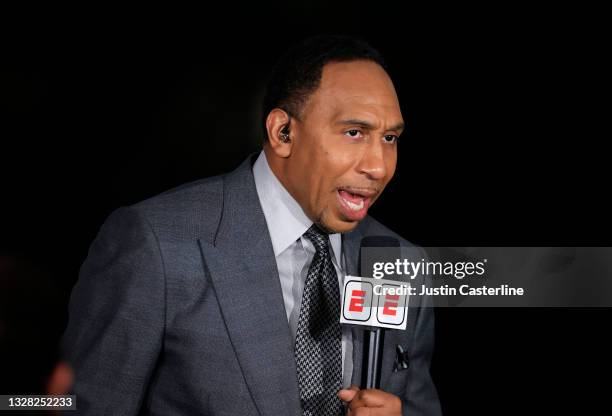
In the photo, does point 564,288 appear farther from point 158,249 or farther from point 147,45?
point 147,45

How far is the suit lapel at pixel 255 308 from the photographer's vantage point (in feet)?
5.42

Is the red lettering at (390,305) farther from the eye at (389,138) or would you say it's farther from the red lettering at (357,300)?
the eye at (389,138)

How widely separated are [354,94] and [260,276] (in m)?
0.48

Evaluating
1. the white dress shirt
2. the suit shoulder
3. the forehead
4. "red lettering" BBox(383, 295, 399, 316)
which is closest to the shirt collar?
the white dress shirt

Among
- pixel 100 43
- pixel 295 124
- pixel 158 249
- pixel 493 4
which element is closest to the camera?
pixel 158 249

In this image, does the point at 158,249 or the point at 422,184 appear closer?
the point at 158,249

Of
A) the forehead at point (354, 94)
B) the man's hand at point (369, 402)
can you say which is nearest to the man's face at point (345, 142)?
the forehead at point (354, 94)

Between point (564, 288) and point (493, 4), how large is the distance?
90 centimetres

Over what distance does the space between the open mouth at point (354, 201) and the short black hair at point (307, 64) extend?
0.22 m

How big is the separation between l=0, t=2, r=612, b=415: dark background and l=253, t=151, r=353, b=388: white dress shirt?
0.46 meters

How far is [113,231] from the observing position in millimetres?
1718

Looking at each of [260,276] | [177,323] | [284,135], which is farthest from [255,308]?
[284,135]

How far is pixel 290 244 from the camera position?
1820mm

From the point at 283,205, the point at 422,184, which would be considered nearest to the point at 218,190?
the point at 283,205
